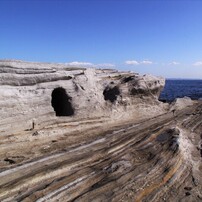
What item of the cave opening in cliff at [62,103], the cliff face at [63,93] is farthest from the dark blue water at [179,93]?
the cave opening in cliff at [62,103]

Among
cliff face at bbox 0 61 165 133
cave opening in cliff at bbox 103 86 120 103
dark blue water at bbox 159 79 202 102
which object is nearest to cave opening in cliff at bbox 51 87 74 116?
cliff face at bbox 0 61 165 133

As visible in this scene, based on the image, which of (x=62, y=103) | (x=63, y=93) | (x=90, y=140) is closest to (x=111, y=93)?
(x=62, y=103)

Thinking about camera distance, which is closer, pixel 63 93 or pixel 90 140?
pixel 90 140

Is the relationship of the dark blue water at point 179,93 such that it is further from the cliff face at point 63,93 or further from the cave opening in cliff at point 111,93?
the cave opening in cliff at point 111,93

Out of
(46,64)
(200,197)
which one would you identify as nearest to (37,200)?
(200,197)

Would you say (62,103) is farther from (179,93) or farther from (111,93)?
(179,93)
